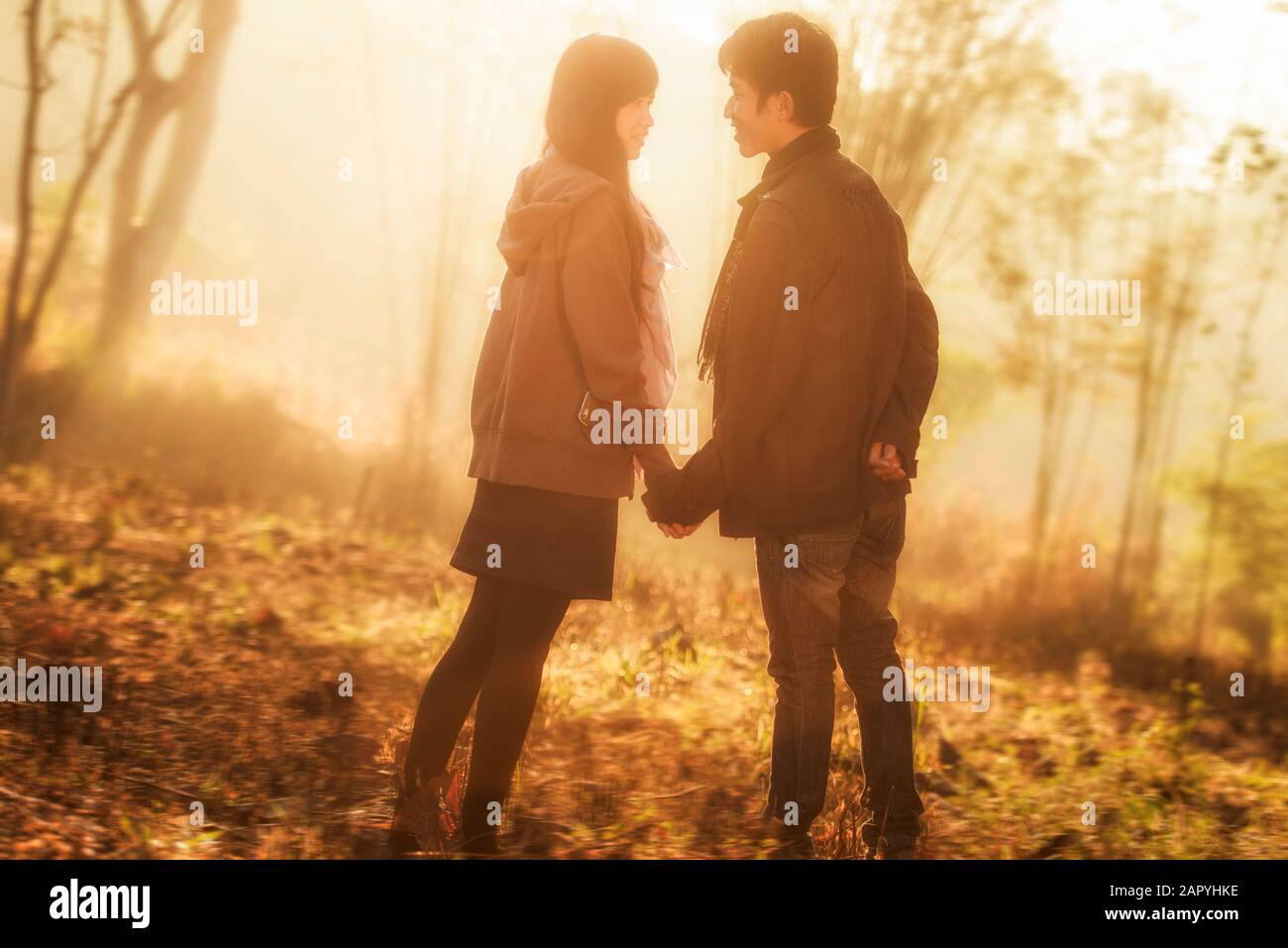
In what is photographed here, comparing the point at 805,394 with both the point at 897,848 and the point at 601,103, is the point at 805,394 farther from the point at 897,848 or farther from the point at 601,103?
the point at 897,848

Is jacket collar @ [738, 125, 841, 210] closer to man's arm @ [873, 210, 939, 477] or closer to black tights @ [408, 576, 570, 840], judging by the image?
man's arm @ [873, 210, 939, 477]

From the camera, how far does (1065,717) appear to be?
5.54m

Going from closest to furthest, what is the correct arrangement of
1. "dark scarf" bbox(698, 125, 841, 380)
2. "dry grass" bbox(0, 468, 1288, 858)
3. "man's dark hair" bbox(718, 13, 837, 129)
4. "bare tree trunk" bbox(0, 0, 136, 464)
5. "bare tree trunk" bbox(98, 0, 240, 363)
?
"man's dark hair" bbox(718, 13, 837, 129)
"dark scarf" bbox(698, 125, 841, 380)
"dry grass" bbox(0, 468, 1288, 858)
"bare tree trunk" bbox(0, 0, 136, 464)
"bare tree trunk" bbox(98, 0, 240, 363)

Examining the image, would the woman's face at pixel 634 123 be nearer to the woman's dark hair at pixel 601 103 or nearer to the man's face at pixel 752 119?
the woman's dark hair at pixel 601 103

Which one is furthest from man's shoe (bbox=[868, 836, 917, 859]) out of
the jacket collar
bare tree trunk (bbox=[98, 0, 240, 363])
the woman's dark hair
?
bare tree trunk (bbox=[98, 0, 240, 363])

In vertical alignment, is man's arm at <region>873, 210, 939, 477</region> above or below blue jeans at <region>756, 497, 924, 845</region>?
above

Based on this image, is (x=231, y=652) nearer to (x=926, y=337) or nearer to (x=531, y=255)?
(x=531, y=255)

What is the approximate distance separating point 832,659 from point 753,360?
760mm

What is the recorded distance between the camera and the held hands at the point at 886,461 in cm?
289

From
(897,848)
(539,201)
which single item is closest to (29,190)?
(539,201)

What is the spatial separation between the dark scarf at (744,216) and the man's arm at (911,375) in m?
→ 0.26

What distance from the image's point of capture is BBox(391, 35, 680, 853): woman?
272 cm

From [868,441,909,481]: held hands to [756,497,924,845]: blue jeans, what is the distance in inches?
3.1

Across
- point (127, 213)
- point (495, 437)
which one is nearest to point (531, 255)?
point (495, 437)
